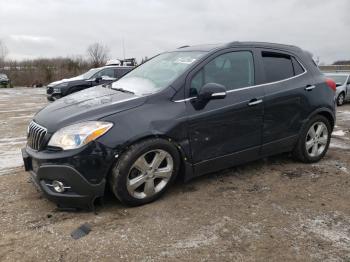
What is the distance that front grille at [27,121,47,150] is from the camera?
3252 millimetres

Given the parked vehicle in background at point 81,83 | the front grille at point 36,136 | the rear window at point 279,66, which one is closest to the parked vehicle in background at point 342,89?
the parked vehicle in background at point 81,83

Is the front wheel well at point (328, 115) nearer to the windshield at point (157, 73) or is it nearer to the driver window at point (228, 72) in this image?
the driver window at point (228, 72)

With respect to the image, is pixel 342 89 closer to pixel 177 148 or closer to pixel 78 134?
pixel 177 148

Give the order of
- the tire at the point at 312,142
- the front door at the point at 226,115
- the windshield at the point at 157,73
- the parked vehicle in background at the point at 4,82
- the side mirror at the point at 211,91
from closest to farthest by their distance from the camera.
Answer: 1. the side mirror at the point at 211,91
2. the front door at the point at 226,115
3. the windshield at the point at 157,73
4. the tire at the point at 312,142
5. the parked vehicle in background at the point at 4,82

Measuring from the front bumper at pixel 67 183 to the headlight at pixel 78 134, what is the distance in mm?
170

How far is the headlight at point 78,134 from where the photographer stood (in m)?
3.08

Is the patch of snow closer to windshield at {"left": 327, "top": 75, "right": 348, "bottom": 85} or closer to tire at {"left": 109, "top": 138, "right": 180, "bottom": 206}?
tire at {"left": 109, "top": 138, "right": 180, "bottom": 206}

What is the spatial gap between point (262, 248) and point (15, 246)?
6.76ft

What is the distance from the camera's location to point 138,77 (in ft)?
14.2

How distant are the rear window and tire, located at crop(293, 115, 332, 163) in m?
0.73

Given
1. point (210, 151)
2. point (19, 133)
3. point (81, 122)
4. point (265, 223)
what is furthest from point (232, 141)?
point (19, 133)

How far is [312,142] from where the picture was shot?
15.7ft

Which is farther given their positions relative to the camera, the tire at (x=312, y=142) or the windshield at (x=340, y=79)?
the windshield at (x=340, y=79)

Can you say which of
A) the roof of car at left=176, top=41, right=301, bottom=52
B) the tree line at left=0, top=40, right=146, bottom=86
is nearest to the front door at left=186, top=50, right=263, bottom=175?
the roof of car at left=176, top=41, right=301, bottom=52
